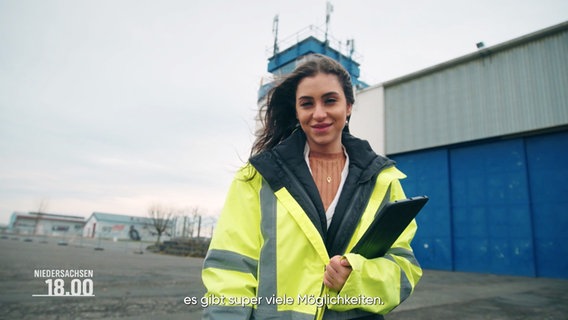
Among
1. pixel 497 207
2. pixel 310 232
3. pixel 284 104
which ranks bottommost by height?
pixel 310 232

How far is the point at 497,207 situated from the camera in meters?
12.1

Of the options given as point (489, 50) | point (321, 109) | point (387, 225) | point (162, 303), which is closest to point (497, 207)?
point (489, 50)

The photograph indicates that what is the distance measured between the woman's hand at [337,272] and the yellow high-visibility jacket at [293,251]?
29 millimetres

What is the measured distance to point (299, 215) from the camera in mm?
1415

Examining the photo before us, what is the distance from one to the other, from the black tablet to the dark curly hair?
0.83 meters

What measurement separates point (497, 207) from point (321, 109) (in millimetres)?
13041

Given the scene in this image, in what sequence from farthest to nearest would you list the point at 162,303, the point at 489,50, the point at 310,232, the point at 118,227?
the point at 118,227
the point at 489,50
the point at 162,303
the point at 310,232

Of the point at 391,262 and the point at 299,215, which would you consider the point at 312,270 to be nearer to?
the point at 299,215

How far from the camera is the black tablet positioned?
3.79 ft

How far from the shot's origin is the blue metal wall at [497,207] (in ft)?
36.2

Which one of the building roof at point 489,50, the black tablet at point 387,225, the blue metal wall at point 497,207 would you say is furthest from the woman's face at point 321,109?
the building roof at point 489,50

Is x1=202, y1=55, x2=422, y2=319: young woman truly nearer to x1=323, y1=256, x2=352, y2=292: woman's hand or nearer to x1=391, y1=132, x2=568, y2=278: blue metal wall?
x1=323, y1=256, x2=352, y2=292: woman's hand

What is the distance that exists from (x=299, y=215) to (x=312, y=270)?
0.76 ft

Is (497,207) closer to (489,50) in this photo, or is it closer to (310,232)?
(489,50)
